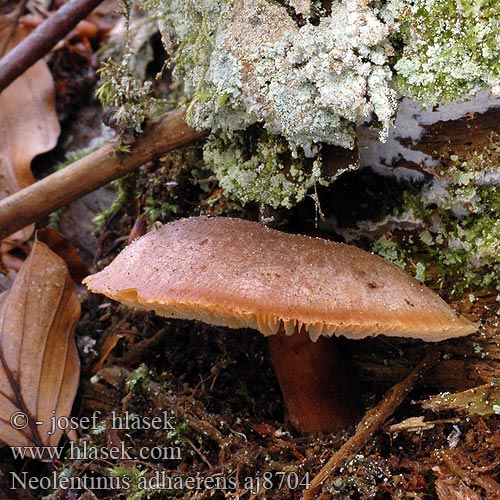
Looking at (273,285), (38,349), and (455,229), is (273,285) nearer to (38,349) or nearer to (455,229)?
(455,229)

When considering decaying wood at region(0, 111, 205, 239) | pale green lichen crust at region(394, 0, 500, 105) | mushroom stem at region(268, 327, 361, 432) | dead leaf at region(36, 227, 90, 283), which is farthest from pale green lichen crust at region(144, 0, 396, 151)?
dead leaf at region(36, 227, 90, 283)

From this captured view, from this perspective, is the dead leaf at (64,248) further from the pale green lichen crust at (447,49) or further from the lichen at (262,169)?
the pale green lichen crust at (447,49)

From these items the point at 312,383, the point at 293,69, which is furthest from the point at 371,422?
the point at 293,69

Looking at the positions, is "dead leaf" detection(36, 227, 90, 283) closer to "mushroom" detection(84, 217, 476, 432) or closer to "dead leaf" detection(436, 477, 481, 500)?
"mushroom" detection(84, 217, 476, 432)

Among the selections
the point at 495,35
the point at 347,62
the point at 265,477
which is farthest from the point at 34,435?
the point at 495,35

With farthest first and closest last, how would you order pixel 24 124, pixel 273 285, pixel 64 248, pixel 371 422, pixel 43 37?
pixel 24 124
pixel 43 37
pixel 64 248
pixel 371 422
pixel 273 285

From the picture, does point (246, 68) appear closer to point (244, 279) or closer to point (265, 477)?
point (244, 279)
